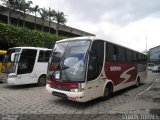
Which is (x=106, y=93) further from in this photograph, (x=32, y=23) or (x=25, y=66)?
(x=32, y=23)

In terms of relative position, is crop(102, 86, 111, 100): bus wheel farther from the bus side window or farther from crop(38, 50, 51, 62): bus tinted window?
crop(38, 50, 51, 62): bus tinted window

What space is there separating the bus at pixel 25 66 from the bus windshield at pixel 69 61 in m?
4.25

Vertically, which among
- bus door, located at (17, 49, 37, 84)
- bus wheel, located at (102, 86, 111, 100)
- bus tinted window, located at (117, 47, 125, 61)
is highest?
bus tinted window, located at (117, 47, 125, 61)

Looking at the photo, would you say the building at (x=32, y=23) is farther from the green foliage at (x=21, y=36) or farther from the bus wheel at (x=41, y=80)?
the bus wheel at (x=41, y=80)

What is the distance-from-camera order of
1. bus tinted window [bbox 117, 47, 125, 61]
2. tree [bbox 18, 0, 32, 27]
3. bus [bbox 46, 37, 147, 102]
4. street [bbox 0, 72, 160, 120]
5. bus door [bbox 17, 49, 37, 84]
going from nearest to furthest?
street [bbox 0, 72, 160, 120]
bus [bbox 46, 37, 147, 102]
bus tinted window [bbox 117, 47, 125, 61]
bus door [bbox 17, 49, 37, 84]
tree [bbox 18, 0, 32, 27]

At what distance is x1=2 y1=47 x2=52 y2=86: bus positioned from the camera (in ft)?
43.0

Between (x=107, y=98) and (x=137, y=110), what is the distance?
2.48 metres

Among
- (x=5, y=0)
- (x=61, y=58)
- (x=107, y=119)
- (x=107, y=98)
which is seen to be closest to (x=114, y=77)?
(x=107, y=98)

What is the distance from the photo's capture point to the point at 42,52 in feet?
49.2

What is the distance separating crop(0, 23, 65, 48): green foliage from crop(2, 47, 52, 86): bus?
668 centimetres

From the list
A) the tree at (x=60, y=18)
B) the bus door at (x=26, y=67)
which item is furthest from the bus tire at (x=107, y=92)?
the tree at (x=60, y=18)

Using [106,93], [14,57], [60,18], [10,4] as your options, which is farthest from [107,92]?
[60,18]

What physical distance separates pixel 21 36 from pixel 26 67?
346 inches

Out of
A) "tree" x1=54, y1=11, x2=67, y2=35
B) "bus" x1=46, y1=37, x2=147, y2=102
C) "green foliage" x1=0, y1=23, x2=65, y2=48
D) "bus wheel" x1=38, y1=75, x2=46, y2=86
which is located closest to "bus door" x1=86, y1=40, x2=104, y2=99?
"bus" x1=46, y1=37, x2=147, y2=102
